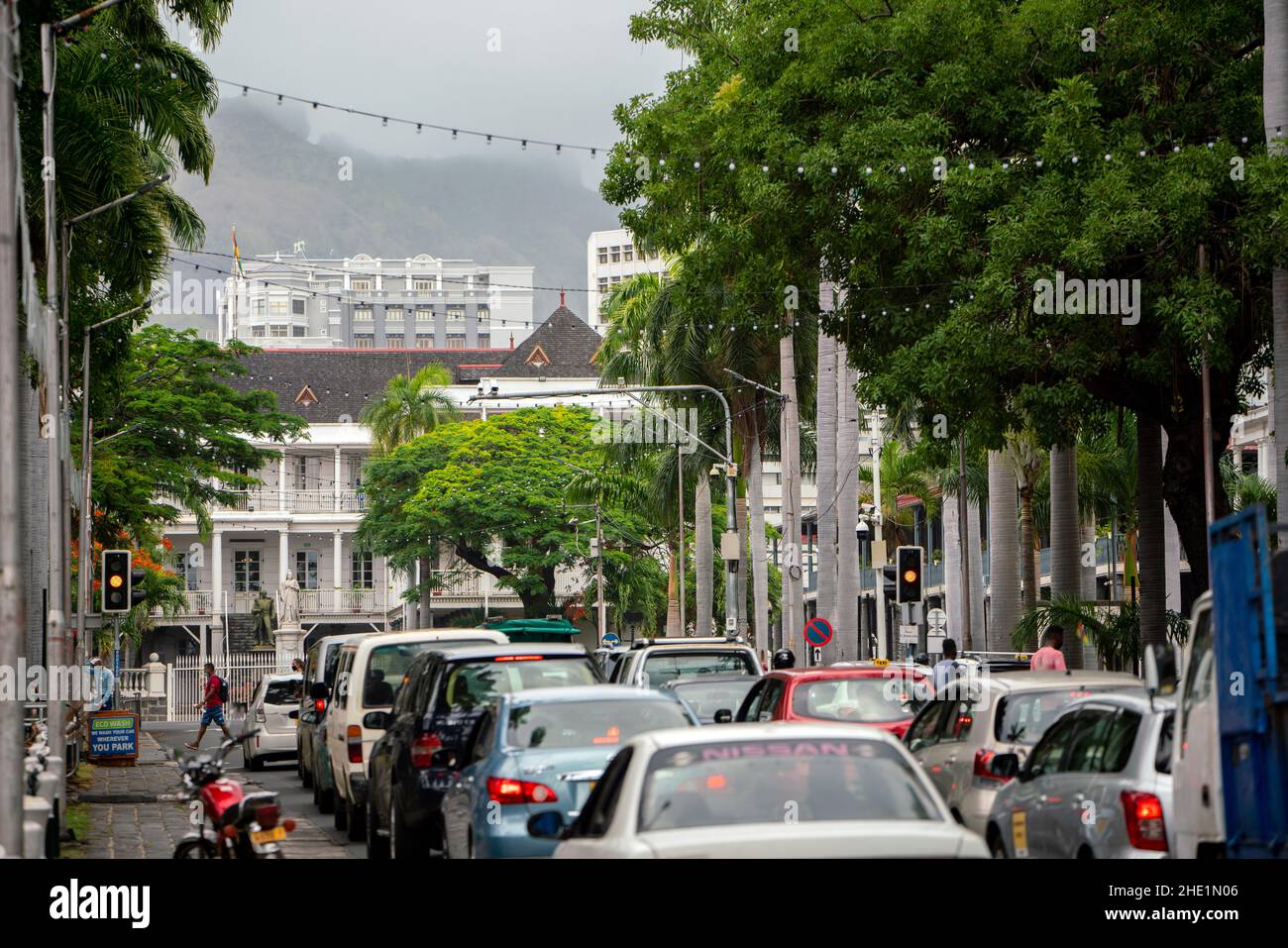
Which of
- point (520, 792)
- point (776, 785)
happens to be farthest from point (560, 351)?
point (776, 785)

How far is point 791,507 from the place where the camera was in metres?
42.8

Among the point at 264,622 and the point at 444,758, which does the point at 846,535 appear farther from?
the point at 264,622

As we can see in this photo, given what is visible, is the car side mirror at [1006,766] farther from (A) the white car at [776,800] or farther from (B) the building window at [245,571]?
(B) the building window at [245,571]

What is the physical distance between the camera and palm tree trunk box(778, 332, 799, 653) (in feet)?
135

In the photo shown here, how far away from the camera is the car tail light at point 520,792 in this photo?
12.3m

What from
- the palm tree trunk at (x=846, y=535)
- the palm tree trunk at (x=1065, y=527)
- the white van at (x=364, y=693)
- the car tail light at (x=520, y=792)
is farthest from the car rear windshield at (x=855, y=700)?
the palm tree trunk at (x=846, y=535)

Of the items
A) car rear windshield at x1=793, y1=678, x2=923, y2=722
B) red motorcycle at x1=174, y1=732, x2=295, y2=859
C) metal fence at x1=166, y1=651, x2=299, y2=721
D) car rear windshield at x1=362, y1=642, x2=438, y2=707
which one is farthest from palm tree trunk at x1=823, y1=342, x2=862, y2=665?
red motorcycle at x1=174, y1=732, x2=295, y2=859

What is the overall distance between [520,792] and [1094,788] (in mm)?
3469

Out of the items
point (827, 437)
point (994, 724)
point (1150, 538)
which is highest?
point (827, 437)

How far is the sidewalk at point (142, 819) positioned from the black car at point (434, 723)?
1.83m

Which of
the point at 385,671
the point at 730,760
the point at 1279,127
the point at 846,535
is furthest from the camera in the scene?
the point at 846,535

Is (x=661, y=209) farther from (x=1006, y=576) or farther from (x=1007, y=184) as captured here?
(x=1006, y=576)

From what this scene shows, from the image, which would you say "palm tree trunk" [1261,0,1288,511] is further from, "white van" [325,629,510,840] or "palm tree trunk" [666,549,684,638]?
"palm tree trunk" [666,549,684,638]
